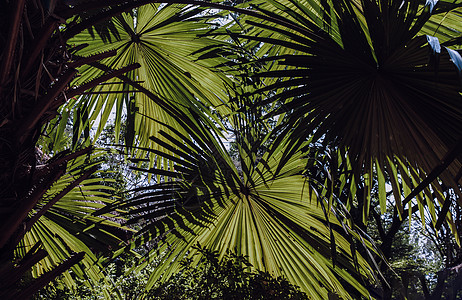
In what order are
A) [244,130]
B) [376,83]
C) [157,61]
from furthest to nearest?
[157,61] → [244,130] → [376,83]

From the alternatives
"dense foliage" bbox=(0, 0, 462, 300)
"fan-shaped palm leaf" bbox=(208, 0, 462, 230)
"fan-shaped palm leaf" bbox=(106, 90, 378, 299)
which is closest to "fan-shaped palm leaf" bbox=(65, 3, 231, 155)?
"dense foliage" bbox=(0, 0, 462, 300)

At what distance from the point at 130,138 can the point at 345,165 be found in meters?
1.53

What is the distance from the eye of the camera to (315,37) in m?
1.97

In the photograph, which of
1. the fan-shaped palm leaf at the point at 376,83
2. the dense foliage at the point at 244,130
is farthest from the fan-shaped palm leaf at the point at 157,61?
the fan-shaped palm leaf at the point at 376,83

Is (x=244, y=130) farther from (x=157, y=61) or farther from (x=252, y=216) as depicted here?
(x=157, y=61)

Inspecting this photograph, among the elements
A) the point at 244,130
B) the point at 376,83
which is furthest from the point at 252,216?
the point at 376,83

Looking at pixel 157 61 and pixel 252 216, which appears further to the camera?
pixel 157 61

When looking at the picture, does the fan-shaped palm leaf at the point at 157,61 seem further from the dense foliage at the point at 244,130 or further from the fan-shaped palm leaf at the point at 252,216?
the fan-shaped palm leaf at the point at 252,216

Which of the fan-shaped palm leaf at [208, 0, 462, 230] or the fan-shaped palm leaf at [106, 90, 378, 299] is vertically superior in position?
the fan-shaped palm leaf at [208, 0, 462, 230]

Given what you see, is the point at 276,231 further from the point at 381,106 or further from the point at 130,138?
the point at 130,138

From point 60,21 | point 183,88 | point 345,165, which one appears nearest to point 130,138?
point 183,88

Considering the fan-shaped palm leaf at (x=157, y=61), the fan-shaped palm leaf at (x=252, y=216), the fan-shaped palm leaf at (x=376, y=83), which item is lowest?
the fan-shaped palm leaf at (x=252, y=216)

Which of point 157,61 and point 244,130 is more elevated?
point 157,61

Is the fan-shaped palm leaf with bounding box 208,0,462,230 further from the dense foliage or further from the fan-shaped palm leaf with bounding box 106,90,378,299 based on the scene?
the fan-shaped palm leaf with bounding box 106,90,378,299
